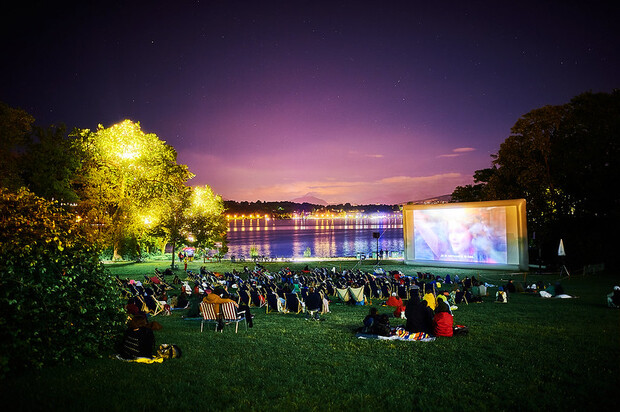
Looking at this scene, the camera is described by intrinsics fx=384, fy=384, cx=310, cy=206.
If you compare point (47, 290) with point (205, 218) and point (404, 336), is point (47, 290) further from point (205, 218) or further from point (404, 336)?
point (205, 218)

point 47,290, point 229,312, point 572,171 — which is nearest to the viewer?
point 47,290

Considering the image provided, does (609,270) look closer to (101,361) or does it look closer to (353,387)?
(353,387)

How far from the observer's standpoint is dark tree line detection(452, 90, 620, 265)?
2722 cm

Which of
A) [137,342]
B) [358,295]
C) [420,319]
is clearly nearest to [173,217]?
[358,295]

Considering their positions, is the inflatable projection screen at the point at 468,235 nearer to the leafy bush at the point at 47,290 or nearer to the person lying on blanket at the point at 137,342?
the person lying on blanket at the point at 137,342

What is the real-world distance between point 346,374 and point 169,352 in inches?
134

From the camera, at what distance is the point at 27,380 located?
5762 mm

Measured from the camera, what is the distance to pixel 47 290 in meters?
6.32

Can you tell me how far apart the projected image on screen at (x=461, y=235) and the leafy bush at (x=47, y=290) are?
24.2m

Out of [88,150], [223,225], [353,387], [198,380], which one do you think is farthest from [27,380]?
[223,225]

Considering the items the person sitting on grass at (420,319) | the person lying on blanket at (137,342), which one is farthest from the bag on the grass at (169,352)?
the person sitting on grass at (420,319)

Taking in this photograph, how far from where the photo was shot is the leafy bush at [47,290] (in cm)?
597

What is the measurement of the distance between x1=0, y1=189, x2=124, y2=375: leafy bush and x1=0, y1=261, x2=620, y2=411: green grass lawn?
A: 1.43 ft

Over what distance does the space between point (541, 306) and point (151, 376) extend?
12.7m
